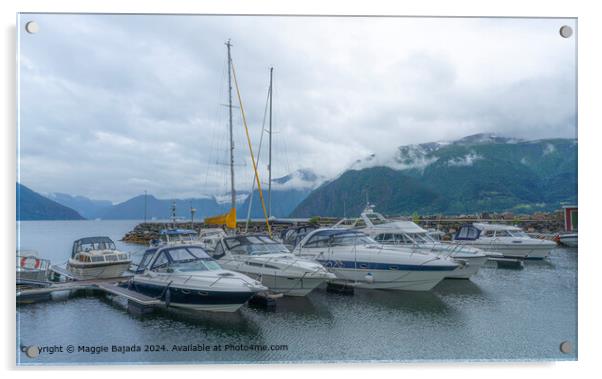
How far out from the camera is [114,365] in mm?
6551

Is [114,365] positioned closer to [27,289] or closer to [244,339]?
[244,339]

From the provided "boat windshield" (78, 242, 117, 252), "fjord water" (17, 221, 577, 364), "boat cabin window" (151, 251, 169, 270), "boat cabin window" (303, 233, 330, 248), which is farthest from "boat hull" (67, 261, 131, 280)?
"boat cabin window" (303, 233, 330, 248)

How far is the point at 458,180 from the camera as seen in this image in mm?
22016

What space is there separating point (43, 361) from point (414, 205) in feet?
43.9

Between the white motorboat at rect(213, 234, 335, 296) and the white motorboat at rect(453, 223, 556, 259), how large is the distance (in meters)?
9.60

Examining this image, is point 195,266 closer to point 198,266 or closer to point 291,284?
point 198,266

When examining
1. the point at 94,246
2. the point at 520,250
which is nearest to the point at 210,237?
the point at 94,246

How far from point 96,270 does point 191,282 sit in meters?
5.27

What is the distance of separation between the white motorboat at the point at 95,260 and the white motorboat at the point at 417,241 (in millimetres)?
7588

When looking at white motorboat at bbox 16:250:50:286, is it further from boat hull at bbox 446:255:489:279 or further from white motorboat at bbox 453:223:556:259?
white motorboat at bbox 453:223:556:259

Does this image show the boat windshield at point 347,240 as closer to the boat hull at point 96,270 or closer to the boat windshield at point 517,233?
the boat hull at point 96,270

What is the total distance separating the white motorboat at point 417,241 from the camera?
1427 cm

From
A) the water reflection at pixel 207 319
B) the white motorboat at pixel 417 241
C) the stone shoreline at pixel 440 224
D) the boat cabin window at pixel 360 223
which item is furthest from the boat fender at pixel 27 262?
the boat cabin window at pixel 360 223

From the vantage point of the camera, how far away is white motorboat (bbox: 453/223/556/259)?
18.0 m
